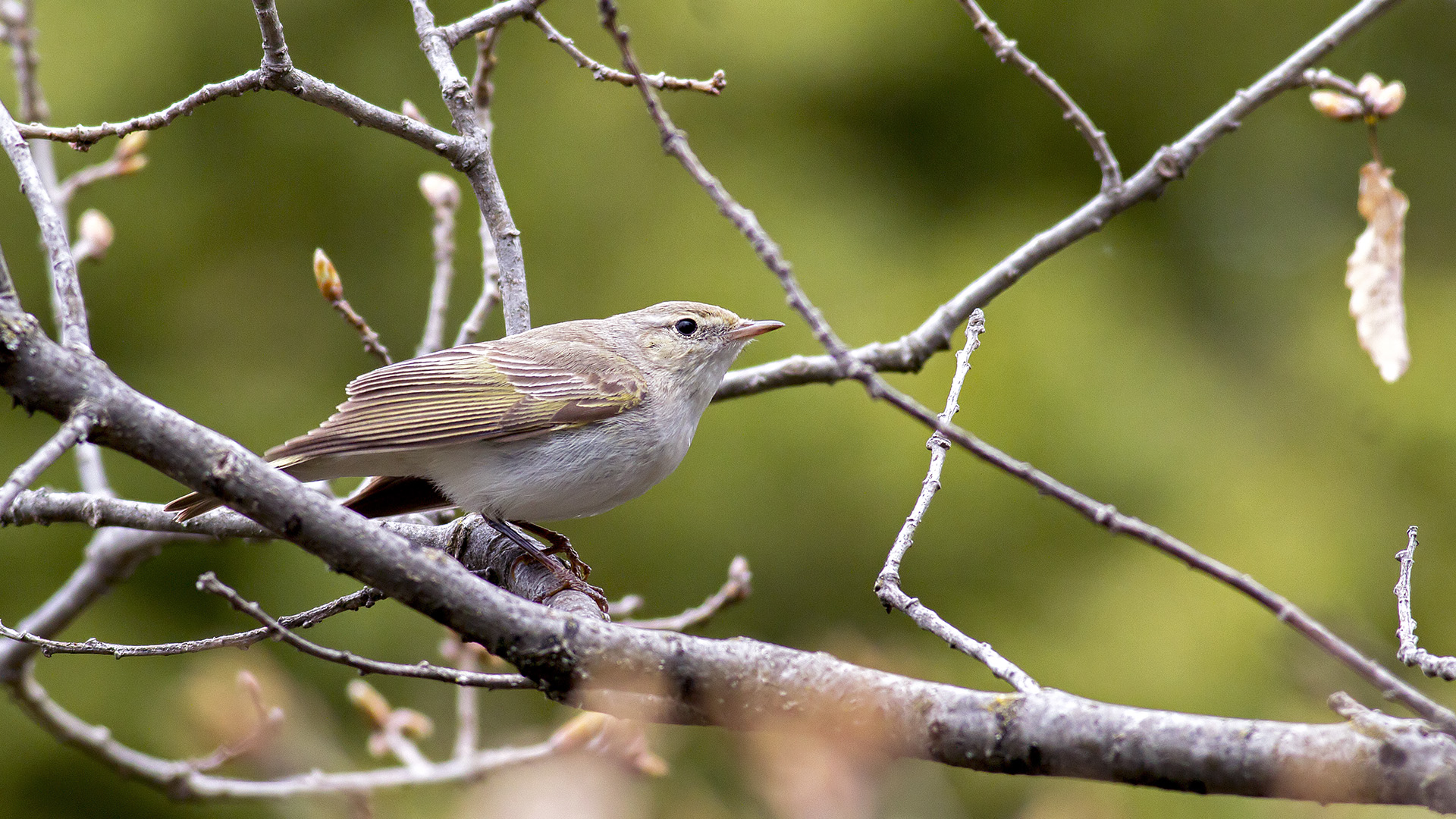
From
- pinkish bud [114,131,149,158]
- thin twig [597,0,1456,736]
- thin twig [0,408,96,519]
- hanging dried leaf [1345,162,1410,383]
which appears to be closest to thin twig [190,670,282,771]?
thin twig [0,408,96,519]

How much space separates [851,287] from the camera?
5.76 meters

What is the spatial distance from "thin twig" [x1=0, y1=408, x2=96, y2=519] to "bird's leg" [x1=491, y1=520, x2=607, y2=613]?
1.28 m

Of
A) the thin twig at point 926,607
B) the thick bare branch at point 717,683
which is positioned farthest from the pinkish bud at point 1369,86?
the thick bare branch at point 717,683

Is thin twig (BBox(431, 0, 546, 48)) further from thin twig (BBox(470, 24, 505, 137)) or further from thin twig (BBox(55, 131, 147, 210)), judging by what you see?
thin twig (BBox(55, 131, 147, 210))

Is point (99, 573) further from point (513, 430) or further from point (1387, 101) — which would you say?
point (1387, 101)

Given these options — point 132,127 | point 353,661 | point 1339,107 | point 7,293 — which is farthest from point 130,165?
point 1339,107

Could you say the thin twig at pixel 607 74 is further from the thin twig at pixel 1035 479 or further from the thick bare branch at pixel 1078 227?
the thin twig at pixel 1035 479

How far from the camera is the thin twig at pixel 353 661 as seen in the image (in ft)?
5.52

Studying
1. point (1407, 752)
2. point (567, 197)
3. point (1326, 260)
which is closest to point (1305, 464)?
point (1326, 260)

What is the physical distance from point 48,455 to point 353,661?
0.54 metres

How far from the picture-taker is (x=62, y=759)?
5.57 meters

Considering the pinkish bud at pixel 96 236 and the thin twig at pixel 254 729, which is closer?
the thin twig at pixel 254 729

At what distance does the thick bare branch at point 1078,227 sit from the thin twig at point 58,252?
61.8 inches

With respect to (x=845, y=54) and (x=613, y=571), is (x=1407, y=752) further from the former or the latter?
(x=845, y=54)
